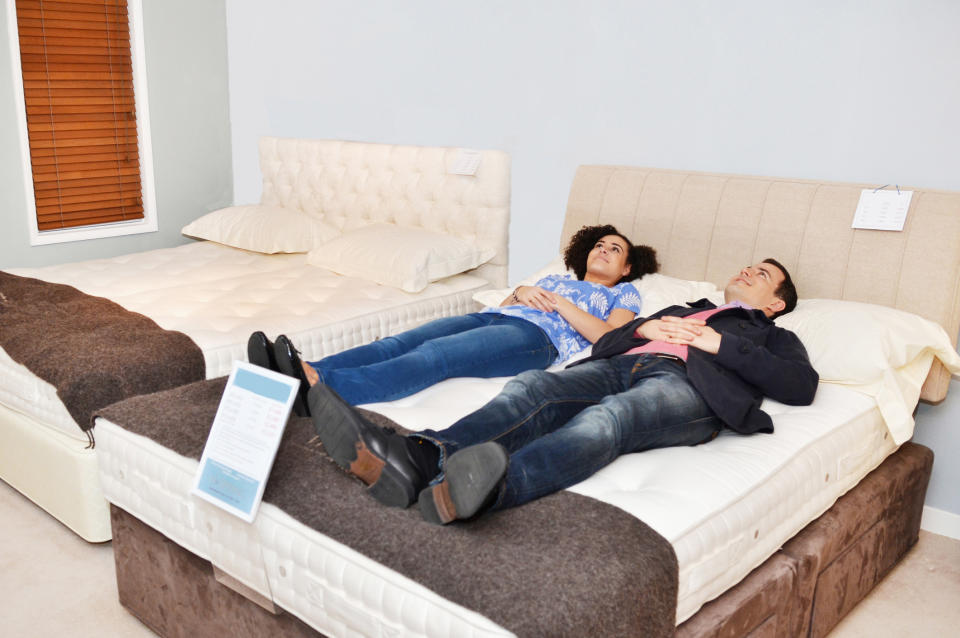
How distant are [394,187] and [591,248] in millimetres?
1207

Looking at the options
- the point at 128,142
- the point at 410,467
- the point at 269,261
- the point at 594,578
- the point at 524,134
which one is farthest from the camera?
the point at 128,142

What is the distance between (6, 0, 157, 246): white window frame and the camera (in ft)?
12.1

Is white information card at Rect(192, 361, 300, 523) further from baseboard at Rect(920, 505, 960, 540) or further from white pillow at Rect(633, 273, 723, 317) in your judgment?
baseboard at Rect(920, 505, 960, 540)

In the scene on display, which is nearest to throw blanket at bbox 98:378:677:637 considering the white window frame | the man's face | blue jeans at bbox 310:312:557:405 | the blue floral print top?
blue jeans at bbox 310:312:557:405

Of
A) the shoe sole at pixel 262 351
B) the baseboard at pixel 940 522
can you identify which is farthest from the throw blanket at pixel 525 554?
the baseboard at pixel 940 522

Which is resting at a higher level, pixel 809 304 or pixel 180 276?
pixel 809 304

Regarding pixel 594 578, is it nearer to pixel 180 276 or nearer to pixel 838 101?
pixel 838 101

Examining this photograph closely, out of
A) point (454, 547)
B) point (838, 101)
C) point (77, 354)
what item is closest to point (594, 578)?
point (454, 547)

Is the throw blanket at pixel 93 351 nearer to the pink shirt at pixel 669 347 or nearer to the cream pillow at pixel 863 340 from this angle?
the pink shirt at pixel 669 347

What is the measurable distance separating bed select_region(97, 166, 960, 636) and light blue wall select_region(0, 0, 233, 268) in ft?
8.65

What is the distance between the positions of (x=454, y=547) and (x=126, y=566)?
1.05 metres

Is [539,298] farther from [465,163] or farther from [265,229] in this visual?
[265,229]

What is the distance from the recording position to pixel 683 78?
282 centimetres

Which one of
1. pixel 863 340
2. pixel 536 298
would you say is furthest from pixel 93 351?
pixel 863 340
